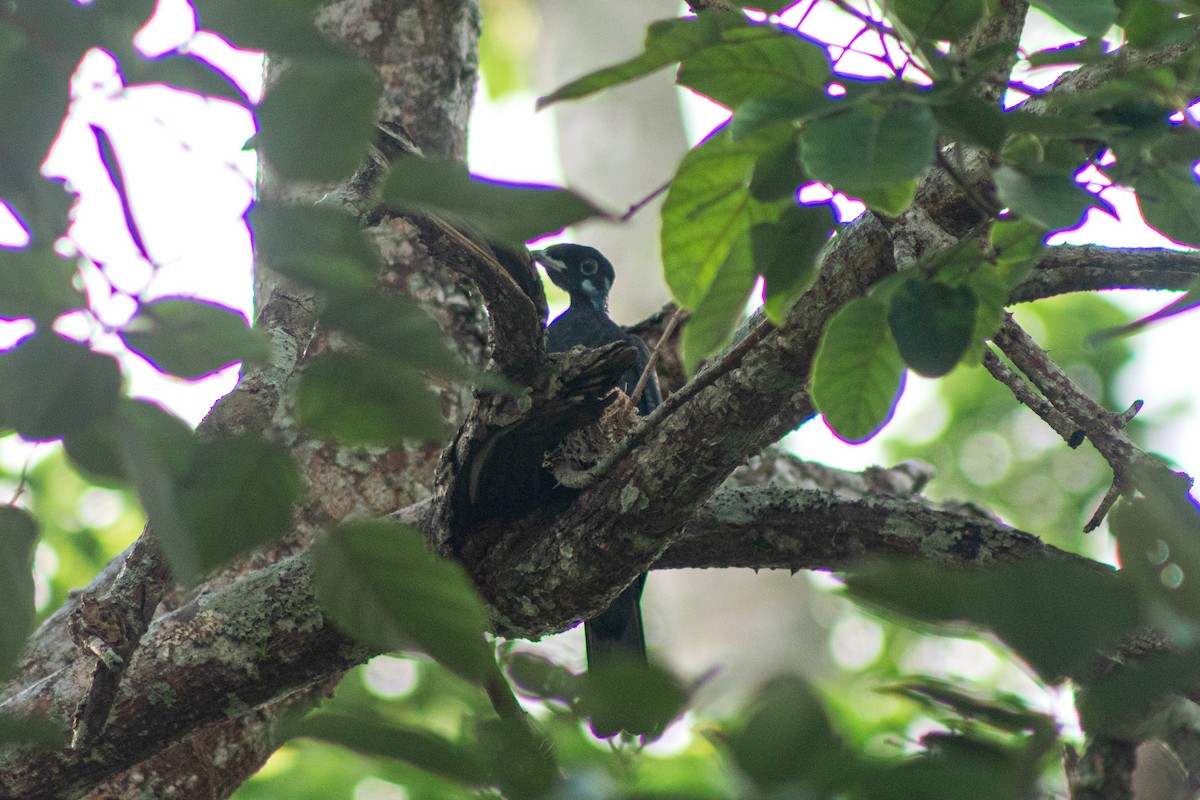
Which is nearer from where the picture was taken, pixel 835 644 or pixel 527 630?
pixel 527 630

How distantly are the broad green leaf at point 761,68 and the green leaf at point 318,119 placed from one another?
47 cm

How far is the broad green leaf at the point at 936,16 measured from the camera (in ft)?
3.89

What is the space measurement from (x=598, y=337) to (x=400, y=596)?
3106 mm

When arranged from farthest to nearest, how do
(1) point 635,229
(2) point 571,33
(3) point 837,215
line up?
(2) point 571,33 < (1) point 635,229 < (3) point 837,215

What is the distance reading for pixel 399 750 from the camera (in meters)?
0.81

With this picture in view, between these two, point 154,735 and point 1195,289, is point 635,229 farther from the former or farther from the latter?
point 1195,289

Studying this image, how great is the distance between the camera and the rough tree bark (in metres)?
2.13

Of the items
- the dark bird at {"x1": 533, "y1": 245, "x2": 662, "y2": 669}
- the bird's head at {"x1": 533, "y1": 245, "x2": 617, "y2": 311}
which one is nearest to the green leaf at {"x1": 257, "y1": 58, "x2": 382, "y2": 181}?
the dark bird at {"x1": 533, "y1": 245, "x2": 662, "y2": 669}

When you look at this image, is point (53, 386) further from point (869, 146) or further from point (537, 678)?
point (869, 146)

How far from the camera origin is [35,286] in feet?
2.66

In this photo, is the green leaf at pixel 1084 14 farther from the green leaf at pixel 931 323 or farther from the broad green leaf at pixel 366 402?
the broad green leaf at pixel 366 402

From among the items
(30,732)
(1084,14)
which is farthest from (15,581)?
(1084,14)

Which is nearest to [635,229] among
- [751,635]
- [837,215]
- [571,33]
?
[571,33]

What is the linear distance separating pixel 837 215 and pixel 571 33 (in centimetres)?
1324
